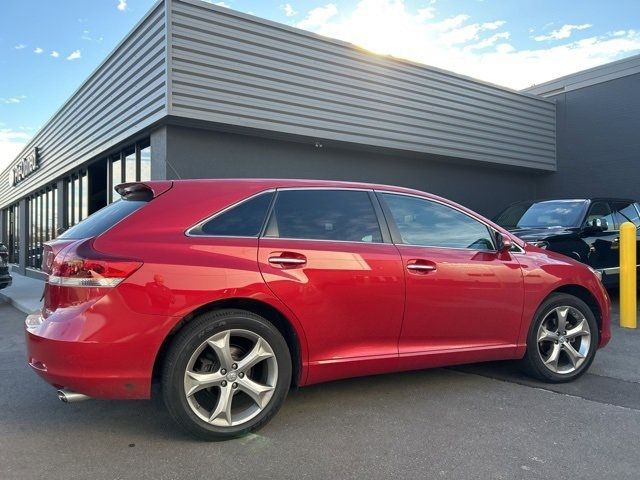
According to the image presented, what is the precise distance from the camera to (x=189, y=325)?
10.1 ft

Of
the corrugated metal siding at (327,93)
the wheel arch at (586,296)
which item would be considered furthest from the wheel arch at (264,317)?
the corrugated metal siding at (327,93)

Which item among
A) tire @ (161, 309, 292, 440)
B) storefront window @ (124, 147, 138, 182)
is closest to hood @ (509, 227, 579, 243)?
tire @ (161, 309, 292, 440)

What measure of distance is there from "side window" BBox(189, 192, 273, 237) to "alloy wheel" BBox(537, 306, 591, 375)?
253cm

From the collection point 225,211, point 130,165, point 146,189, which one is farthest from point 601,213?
point 130,165

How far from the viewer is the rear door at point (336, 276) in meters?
3.36

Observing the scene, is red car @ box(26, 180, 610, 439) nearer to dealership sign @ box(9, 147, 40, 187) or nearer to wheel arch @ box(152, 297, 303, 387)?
wheel arch @ box(152, 297, 303, 387)

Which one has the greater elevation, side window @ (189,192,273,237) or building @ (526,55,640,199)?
building @ (526,55,640,199)

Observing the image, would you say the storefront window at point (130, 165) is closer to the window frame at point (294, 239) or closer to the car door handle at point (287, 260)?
the window frame at point (294, 239)

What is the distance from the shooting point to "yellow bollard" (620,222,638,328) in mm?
6656

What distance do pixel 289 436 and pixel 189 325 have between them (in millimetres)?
965

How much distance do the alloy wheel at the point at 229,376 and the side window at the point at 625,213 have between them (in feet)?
22.9

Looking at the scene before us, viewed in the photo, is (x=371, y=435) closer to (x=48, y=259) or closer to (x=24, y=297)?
(x=48, y=259)

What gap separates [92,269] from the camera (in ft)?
9.77

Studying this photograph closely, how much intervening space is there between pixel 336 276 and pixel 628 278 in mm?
5099
